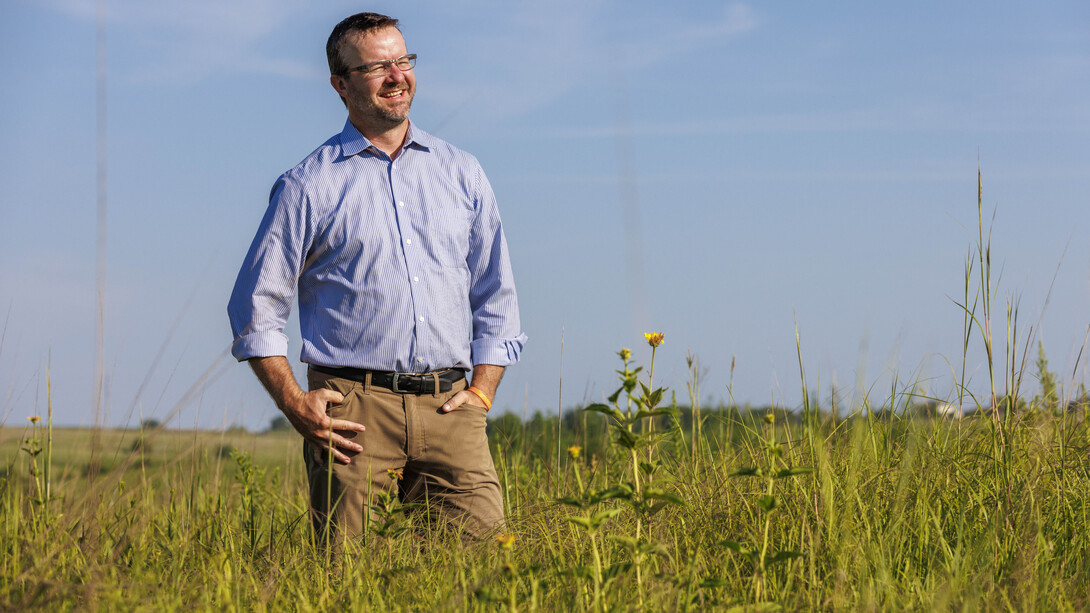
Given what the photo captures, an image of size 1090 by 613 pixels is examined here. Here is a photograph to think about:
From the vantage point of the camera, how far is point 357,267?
3.02m

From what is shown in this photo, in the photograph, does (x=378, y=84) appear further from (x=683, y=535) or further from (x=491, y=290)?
(x=683, y=535)

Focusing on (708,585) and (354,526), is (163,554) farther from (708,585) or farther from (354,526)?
(708,585)

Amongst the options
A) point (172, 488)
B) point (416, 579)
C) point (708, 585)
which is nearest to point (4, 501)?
point (172, 488)

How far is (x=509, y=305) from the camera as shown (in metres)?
3.40

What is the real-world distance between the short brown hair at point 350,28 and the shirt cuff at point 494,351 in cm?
110

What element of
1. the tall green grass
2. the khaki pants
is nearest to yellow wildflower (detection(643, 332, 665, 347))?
the tall green grass

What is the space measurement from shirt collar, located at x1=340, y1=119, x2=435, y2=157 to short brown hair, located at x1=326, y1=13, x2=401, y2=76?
0.66 feet

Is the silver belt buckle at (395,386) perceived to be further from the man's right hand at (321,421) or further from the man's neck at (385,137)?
the man's neck at (385,137)

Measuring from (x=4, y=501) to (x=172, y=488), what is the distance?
2.33 feet

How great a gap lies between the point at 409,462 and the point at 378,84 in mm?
1337

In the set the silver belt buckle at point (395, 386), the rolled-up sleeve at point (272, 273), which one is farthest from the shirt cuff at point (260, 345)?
the silver belt buckle at point (395, 386)

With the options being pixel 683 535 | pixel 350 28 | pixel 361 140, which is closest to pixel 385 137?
pixel 361 140

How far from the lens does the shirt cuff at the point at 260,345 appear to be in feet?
9.83

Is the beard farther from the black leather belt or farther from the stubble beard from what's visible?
the black leather belt
